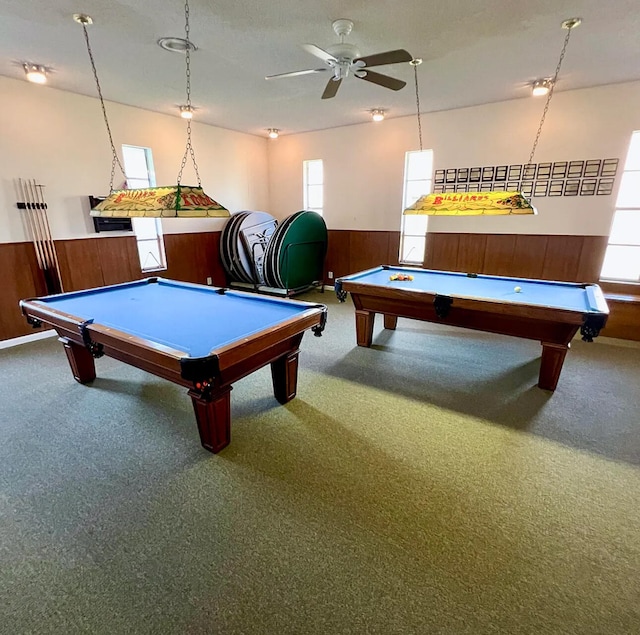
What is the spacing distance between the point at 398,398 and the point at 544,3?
288cm

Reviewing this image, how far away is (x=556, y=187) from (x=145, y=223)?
5.46 m

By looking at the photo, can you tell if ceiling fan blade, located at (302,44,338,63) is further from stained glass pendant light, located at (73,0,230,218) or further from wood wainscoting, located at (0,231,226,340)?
wood wainscoting, located at (0,231,226,340)

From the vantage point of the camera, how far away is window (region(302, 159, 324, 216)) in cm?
629

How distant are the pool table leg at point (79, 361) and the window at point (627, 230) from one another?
5.71m

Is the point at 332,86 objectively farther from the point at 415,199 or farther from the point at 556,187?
the point at 556,187

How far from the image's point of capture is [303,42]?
112 inches

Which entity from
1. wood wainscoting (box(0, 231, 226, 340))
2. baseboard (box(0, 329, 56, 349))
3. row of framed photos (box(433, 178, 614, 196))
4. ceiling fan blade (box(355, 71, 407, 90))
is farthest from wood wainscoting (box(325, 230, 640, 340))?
Answer: baseboard (box(0, 329, 56, 349))

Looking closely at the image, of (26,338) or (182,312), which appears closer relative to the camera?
(182,312)

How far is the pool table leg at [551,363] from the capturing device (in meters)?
2.88

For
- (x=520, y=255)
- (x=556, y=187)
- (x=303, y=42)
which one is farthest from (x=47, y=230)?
(x=556, y=187)

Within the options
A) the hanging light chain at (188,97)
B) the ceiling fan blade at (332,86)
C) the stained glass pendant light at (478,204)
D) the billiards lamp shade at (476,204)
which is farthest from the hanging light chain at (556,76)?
the hanging light chain at (188,97)

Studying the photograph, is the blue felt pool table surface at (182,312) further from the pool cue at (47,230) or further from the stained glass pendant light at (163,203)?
the pool cue at (47,230)

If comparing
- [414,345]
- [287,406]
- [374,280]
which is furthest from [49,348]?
[414,345]

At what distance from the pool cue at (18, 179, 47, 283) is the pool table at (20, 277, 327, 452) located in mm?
1378
